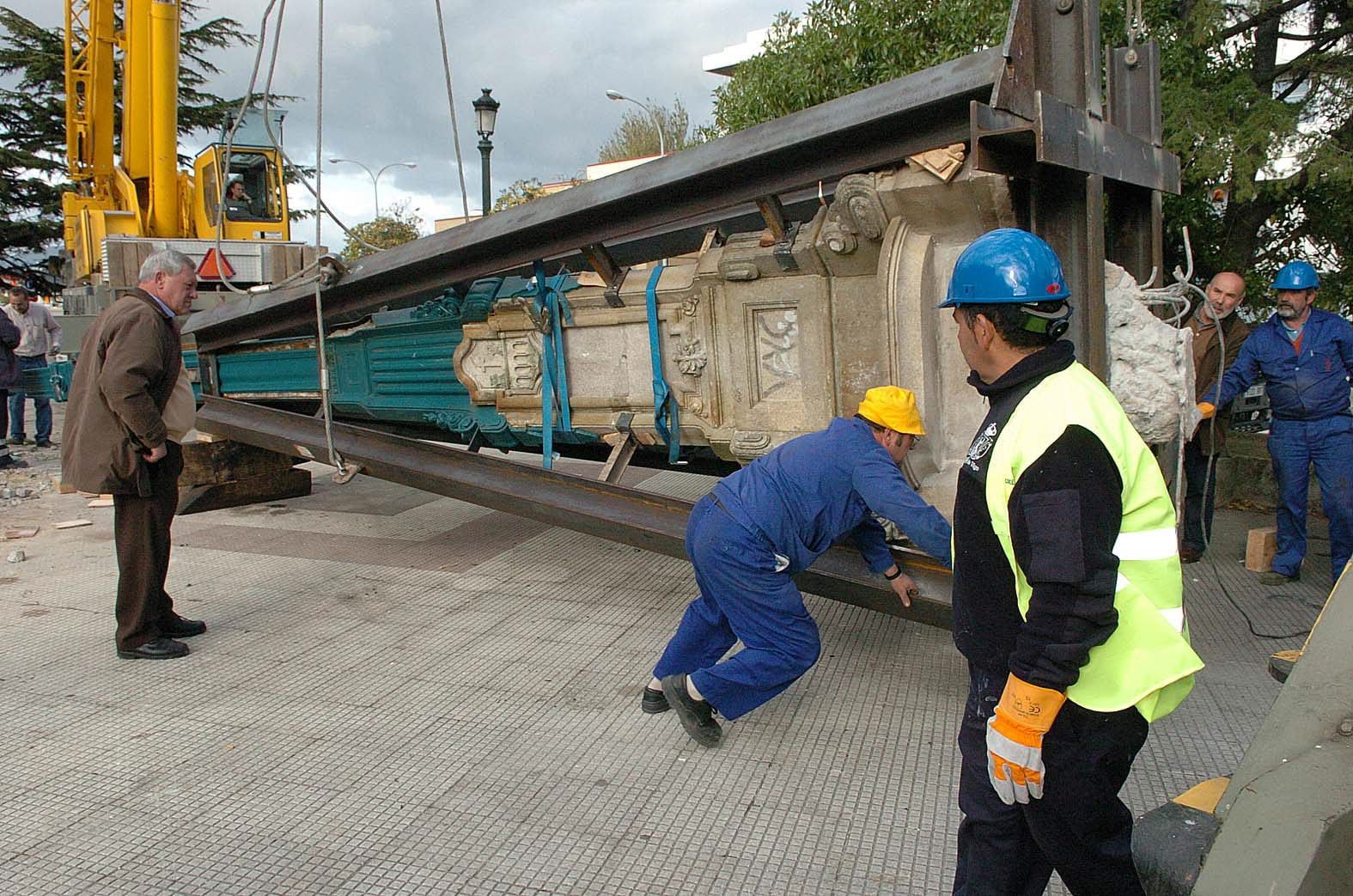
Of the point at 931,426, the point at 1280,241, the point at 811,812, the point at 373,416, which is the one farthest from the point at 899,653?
the point at 1280,241

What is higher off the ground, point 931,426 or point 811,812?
point 931,426

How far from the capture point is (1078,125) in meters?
3.25

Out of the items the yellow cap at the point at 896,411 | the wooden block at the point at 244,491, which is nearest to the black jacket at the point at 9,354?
the wooden block at the point at 244,491

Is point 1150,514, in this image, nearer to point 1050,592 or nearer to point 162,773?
point 1050,592

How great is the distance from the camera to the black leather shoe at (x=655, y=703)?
372cm

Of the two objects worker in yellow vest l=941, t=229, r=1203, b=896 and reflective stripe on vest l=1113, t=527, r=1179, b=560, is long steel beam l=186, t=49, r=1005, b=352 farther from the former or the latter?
reflective stripe on vest l=1113, t=527, r=1179, b=560

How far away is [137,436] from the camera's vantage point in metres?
4.23

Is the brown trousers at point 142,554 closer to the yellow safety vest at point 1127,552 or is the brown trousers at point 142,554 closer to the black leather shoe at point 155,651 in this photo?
the black leather shoe at point 155,651

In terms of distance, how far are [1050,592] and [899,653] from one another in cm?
262

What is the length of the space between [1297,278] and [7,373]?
1105 centimetres

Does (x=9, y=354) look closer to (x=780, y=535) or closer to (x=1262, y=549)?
(x=780, y=535)

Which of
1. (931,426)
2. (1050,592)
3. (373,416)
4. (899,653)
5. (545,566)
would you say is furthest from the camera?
(373,416)

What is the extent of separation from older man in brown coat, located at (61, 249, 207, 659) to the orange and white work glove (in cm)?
376

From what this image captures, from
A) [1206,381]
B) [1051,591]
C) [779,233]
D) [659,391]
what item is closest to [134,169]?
[659,391]
